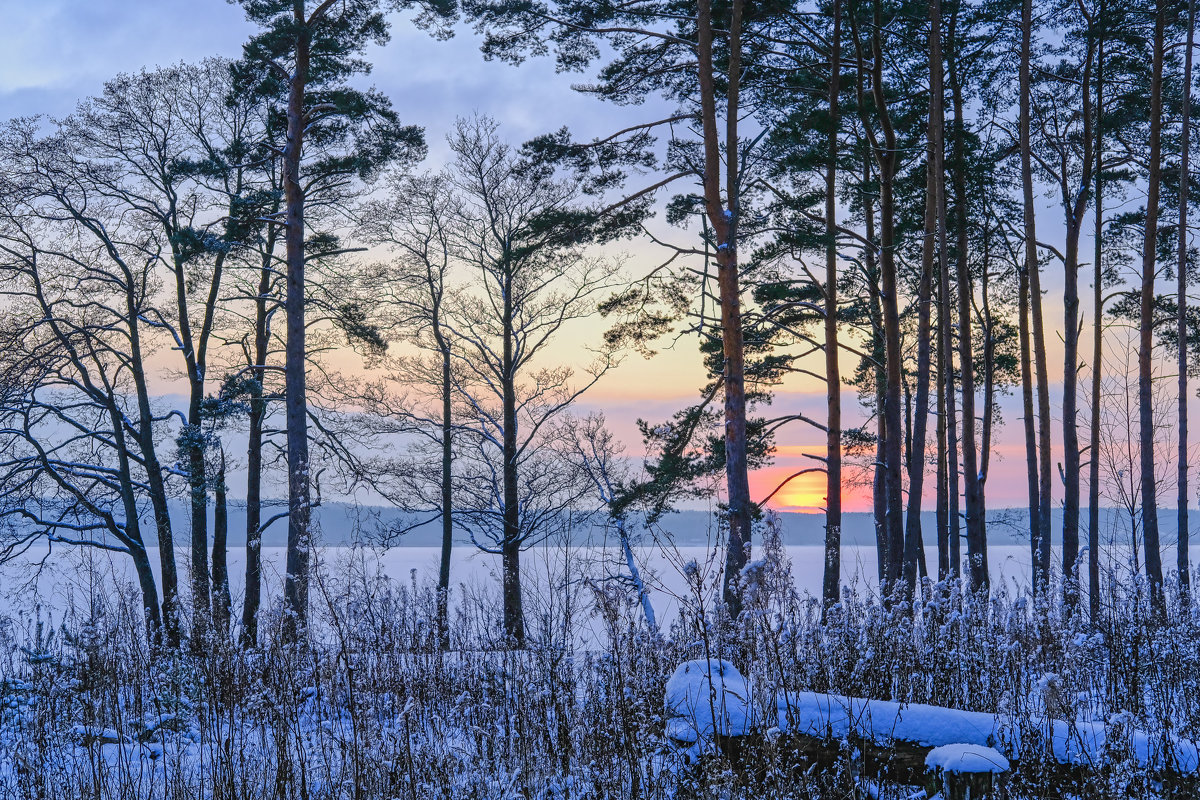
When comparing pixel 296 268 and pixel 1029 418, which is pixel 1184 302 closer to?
pixel 1029 418

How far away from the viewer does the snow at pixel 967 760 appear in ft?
9.71

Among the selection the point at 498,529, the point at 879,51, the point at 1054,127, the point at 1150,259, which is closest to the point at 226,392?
the point at 498,529

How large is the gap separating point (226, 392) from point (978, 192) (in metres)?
14.5

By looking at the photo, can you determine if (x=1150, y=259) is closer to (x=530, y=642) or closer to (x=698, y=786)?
(x=530, y=642)

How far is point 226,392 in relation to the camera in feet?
46.3

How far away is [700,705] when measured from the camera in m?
4.05

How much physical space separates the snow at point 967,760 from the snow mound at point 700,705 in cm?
92

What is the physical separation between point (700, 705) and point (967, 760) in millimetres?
1352

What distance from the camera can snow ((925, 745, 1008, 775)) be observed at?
2.96m

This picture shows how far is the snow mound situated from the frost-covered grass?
0.34 feet

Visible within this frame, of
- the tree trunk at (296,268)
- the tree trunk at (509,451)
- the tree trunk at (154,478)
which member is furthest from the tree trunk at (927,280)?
the tree trunk at (154,478)

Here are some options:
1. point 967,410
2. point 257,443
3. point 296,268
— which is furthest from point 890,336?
point 257,443

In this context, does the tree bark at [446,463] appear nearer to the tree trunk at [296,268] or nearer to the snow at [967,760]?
the tree trunk at [296,268]

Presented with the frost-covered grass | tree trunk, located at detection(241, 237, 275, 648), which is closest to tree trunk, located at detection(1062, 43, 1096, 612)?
the frost-covered grass
